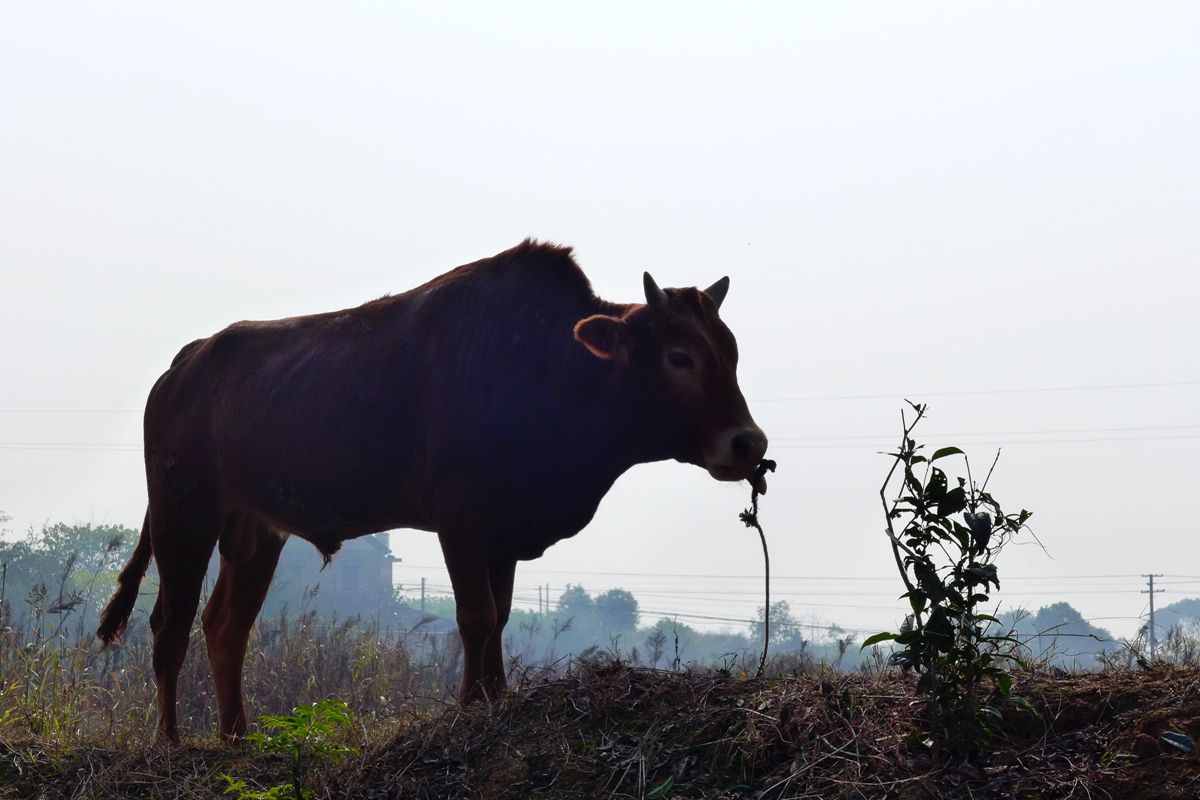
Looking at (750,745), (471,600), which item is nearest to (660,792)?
(750,745)

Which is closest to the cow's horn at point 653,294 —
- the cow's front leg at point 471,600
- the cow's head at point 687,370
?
the cow's head at point 687,370

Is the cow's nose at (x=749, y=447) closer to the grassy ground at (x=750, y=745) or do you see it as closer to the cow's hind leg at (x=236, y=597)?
the grassy ground at (x=750, y=745)

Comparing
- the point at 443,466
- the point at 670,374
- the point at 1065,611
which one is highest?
the point at 670,374

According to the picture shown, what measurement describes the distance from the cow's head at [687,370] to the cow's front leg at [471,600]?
1226 millimetres

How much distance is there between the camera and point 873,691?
497cm

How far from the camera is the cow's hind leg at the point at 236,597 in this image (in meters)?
8.55

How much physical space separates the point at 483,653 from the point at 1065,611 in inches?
1607

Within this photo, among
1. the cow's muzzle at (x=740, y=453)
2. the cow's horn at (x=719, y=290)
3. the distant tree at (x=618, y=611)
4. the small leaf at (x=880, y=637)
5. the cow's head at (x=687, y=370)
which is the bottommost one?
the distant tree at (x=618, y=611)

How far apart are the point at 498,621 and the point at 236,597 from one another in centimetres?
254

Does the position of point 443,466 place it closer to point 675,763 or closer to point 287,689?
point 675,763

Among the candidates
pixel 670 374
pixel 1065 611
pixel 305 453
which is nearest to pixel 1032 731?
pixel 670 374

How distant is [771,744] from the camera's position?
4648 mm

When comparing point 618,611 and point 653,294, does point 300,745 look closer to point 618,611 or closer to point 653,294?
point 653,294

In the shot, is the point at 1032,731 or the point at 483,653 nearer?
the point at 1032,731
